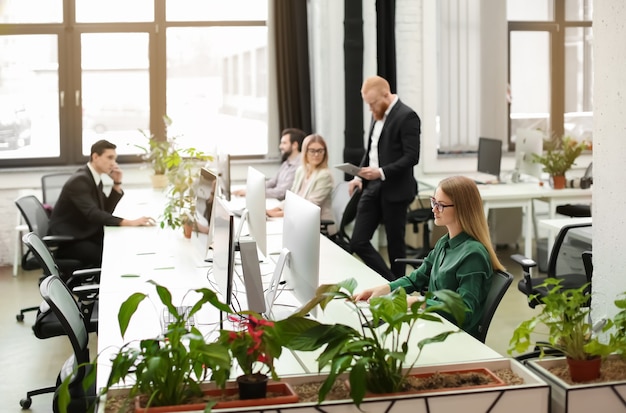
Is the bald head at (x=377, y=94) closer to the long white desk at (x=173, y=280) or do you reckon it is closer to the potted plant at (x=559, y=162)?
the long white desk at (x=173, y=280)

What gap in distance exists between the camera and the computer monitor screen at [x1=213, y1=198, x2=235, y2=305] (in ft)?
10.5

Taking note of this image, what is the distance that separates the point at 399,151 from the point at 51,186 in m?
3.28

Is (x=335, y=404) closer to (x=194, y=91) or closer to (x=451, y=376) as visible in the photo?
(x=451, y=376)

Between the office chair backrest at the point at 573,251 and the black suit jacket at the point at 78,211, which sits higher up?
the black suit jacket at the point at 78,211

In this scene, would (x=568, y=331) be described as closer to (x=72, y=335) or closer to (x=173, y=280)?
(x=72, y=335)

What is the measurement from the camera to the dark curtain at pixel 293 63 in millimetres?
8570

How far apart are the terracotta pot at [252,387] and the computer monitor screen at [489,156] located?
19.2 ft

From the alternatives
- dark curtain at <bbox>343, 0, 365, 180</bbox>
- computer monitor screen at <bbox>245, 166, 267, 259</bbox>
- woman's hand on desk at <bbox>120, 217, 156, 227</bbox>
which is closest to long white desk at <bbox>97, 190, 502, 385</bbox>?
woman's hand on desk at <bbox>120, 217, 156, 227</bbox>

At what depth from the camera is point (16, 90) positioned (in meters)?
8.45

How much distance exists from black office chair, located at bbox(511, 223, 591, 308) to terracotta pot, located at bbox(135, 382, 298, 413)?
2.07m

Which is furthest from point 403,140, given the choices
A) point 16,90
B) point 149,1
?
point 16,90

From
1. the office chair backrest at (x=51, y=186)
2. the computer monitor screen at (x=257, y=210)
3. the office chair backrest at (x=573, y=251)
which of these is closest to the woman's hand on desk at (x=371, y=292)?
the computer monitor screen at (x=257, y=210)

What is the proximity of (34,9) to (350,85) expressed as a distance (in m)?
2.89

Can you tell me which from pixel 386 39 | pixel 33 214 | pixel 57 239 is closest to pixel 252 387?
pixel 57 239
